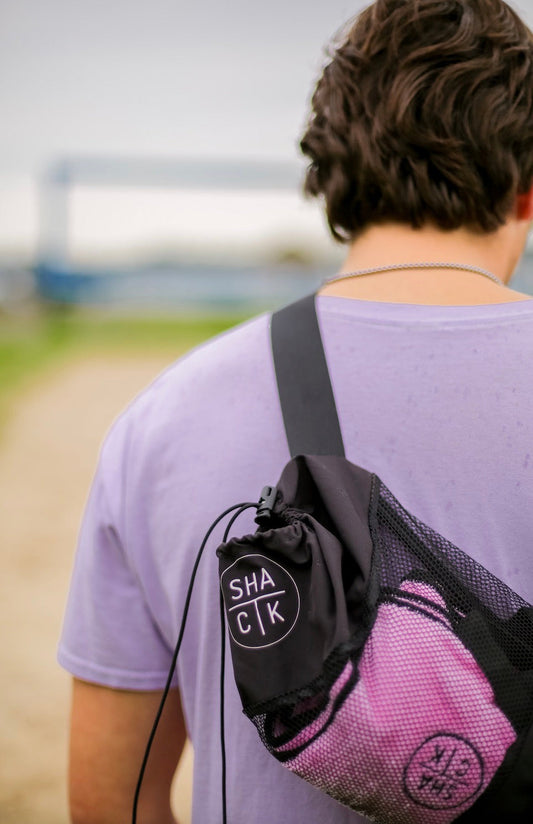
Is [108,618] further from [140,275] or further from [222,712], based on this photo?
[140,275]

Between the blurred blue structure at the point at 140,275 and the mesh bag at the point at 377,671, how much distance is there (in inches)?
804

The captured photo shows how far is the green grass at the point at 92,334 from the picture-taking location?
57.4 ft

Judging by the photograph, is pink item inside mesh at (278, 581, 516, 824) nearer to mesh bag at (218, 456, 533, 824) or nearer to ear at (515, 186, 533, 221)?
mesh bag at (218, 456, 533, 824)

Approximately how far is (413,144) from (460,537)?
1.82 ft

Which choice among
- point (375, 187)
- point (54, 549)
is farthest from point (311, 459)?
point (54, 549)

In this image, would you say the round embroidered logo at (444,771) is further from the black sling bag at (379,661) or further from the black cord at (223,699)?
the black cord at (223,699)

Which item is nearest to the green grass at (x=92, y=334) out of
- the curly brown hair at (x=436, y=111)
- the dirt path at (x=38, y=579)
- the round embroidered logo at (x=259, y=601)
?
the dirt path at (x=38, y=579)

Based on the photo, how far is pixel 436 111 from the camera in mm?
1128

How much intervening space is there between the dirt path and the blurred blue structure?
403 inches

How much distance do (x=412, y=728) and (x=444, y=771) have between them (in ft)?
0.20

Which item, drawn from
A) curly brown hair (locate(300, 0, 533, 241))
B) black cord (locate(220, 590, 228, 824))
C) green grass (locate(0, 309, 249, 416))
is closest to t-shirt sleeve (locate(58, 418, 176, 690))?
black cord (locate(220, 590, 228, 824))

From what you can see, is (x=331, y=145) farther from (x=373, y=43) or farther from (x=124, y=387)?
(x=124, y=387)

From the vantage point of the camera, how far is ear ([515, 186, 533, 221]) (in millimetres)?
1229

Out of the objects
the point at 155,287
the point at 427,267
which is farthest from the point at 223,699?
the point at 155,287
